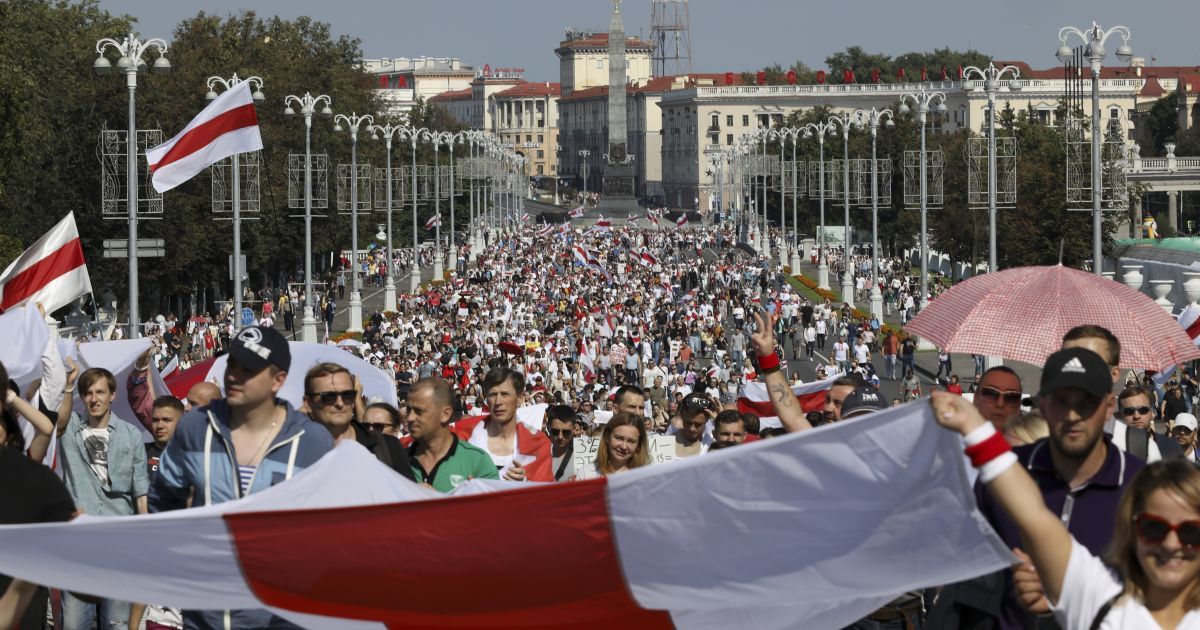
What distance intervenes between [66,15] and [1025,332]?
6619 centimetres

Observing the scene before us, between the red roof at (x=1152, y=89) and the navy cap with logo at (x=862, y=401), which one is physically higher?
the red roof at (x=1152, y=89)

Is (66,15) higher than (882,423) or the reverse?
higher

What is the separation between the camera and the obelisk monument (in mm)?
163500

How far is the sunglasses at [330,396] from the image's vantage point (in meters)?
8.23

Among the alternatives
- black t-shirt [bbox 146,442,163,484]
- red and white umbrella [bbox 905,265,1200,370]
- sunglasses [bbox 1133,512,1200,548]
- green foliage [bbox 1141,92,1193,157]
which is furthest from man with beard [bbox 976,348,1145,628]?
green foliage [bbox 1141,92,1193,157]

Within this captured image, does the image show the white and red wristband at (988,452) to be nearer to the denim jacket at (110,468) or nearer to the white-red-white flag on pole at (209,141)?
the denim jacket at (110,468)

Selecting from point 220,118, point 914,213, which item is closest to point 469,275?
point 914,213

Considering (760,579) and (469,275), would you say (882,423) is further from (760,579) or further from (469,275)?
(469,275)

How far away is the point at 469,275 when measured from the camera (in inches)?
2992

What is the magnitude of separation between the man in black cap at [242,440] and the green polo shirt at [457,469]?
66.4 inches

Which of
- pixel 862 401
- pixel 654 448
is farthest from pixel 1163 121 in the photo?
pixel 862 401

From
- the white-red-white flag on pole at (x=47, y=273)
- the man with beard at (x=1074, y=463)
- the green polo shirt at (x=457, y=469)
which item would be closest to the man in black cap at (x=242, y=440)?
the green polo shirt at (x=457, y=469)

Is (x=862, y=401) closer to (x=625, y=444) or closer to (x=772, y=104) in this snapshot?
(x=625, y=444)

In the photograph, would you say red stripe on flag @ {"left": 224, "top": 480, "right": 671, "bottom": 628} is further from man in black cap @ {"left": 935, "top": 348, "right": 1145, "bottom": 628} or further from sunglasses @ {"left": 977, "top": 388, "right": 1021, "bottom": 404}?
sunglasses @ {"left": 977, "top": 388, "right": 1021, "bottom": 404}
